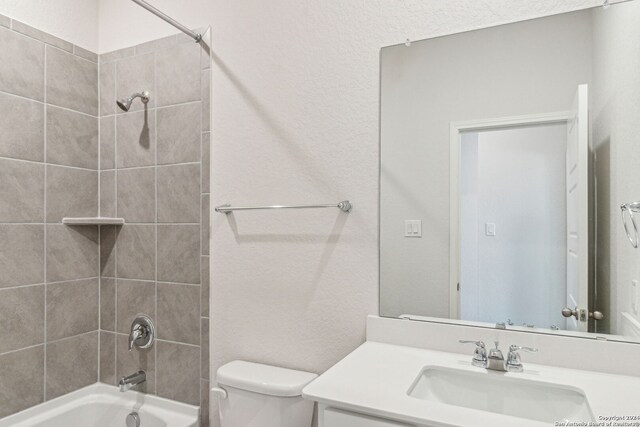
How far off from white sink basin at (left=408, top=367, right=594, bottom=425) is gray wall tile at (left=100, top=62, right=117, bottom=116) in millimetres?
1918

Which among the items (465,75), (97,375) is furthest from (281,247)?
(97,375)

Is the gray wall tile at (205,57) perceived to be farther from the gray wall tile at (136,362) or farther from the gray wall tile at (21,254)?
the gray wall tile at (136,362)

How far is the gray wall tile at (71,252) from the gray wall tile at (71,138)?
0.33 meters

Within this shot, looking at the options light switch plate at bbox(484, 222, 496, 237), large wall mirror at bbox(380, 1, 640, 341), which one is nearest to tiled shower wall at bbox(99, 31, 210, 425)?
large wall mirror at bbox(380, 1, 640, 341)

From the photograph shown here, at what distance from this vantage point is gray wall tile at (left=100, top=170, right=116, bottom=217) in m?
2.07

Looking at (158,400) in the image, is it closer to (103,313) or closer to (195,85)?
(103,313)

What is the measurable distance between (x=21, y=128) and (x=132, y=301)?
914 mm

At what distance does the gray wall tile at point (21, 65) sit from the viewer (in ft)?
5.65

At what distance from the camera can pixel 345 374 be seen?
1.13m

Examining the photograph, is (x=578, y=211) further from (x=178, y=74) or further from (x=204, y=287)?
(x=178, y=74)

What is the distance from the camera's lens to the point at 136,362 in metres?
1.98

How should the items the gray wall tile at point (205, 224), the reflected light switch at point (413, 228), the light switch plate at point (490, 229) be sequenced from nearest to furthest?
1. the light switch plate at point (490, 229)
2. the reflected light switch at point (413, 228)
3. the gray wall tile at point (205, 224)

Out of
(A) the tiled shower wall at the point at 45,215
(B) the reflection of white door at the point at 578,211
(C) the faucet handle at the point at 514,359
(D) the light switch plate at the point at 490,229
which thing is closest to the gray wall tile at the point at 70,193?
(A) the tiled shower wall at the point at 45,215

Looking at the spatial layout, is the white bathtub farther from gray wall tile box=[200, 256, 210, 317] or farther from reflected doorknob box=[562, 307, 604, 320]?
Answer: reflected doorknob box=[562, 307, 604, 320]
